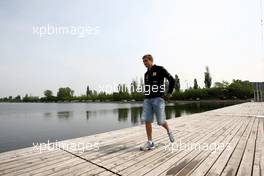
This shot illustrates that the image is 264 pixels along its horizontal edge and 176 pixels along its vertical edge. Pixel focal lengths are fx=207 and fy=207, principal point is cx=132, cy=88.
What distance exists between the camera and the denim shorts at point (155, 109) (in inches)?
146

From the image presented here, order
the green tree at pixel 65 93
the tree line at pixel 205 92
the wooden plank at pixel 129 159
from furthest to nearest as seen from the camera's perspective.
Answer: the green tree at pixel 65 93, the tree line at pixel 205 92, the wooden plank at pixel 129 159

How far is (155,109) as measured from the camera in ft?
12.4

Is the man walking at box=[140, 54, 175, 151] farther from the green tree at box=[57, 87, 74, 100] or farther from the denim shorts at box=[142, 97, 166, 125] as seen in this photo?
the green tree at box=[57, 87, 74, 100]

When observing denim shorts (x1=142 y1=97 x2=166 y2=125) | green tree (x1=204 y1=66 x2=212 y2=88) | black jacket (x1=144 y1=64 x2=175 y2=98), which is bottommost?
denim shorts (x1=142 y1=97 x2=166 y2=125)

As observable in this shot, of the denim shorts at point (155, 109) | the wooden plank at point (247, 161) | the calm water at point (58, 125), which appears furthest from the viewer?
the calm water at point (58, 125)

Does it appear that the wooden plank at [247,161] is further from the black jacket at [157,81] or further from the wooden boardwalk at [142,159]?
the black jacket at [157,81]

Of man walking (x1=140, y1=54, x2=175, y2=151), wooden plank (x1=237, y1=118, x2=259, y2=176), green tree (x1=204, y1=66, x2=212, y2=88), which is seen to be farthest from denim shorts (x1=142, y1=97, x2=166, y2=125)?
green tree (x1=204, y1=66, x2=212, y2=88)

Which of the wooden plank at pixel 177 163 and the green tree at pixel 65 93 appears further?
the green tree at pixel 65 93

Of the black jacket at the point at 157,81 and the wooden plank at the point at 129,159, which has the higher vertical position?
the black jacket at the point at 157,81

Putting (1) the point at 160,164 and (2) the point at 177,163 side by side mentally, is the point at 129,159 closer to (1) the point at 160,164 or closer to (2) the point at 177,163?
(1) the point at 160,164

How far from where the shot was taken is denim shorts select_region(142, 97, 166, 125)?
3.71 m

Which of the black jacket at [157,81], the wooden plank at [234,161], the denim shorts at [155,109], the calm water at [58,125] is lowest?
the calm water at [58,125]

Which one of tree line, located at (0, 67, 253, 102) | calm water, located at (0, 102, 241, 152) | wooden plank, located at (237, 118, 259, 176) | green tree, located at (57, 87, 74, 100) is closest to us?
wooden plank, located at (237, 118, 259, 176)

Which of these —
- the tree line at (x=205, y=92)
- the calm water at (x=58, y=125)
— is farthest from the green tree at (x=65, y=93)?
the calm water at (x=58, y=125)
